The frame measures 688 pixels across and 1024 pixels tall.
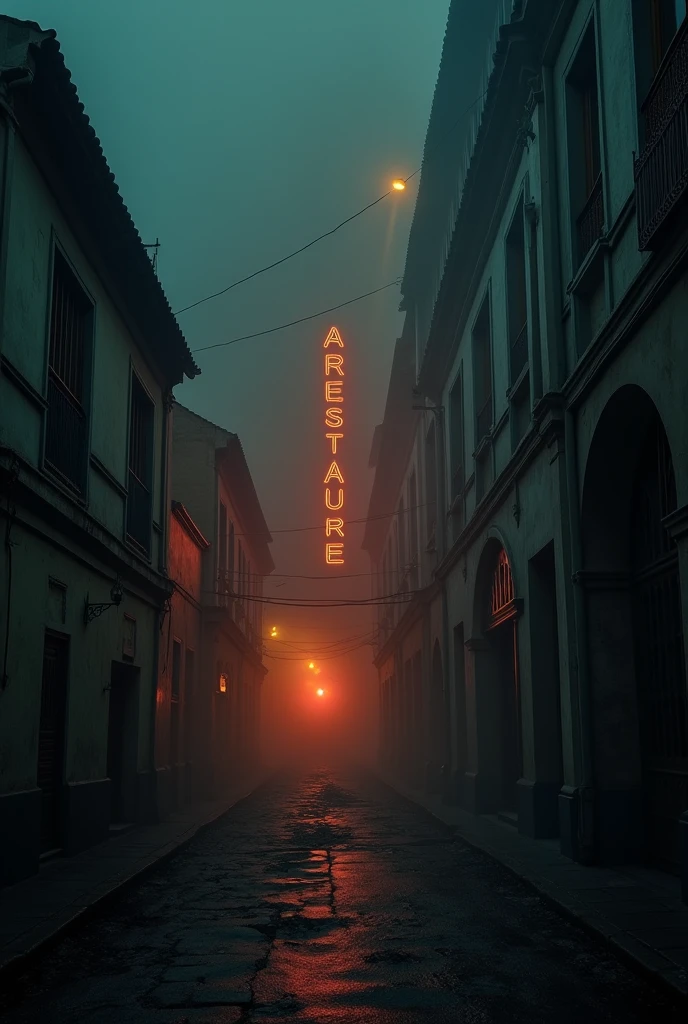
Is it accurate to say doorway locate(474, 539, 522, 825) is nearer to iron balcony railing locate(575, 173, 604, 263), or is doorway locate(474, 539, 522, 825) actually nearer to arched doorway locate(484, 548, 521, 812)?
arched doorway locate(484, 548, 521, 812)

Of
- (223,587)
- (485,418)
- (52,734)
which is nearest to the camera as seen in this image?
(52,734)

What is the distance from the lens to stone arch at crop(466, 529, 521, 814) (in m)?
15.5

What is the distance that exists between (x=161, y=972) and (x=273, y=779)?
24.0m

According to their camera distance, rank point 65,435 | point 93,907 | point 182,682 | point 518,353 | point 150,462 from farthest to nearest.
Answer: point 182,682, point 150,462, point 518,353, point 65,435, point 93,907

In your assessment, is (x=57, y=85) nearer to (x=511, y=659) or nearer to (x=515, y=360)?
(x=515, y=360)

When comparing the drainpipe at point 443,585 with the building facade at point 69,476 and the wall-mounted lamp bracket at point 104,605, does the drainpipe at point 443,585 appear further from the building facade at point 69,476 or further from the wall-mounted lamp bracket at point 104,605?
the wall-mounted lamp bracket at point 104,605

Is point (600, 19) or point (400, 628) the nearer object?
point (600, 19)

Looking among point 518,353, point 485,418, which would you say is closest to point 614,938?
point 518,353

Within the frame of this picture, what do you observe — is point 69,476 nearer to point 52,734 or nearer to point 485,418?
point 52,734

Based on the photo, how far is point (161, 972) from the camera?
19.9ft

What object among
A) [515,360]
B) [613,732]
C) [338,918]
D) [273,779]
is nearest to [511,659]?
[515,360]

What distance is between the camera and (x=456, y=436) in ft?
63.8

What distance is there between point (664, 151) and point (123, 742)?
35.8ft

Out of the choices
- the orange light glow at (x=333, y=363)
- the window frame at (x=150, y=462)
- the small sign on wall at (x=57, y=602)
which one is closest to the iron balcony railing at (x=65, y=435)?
the small sign on wall at (x=57, y=602)
